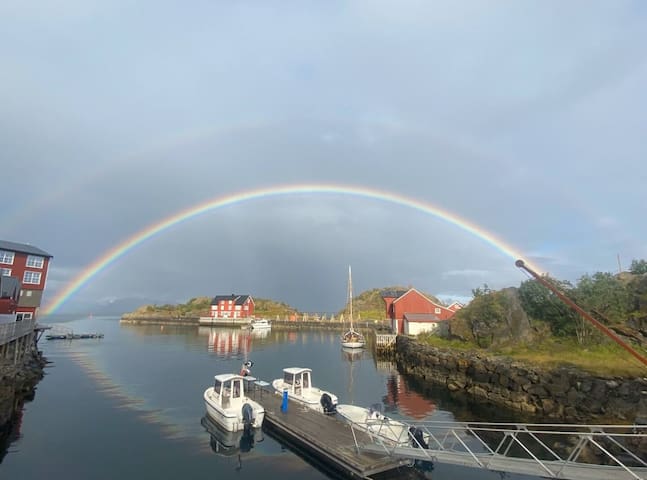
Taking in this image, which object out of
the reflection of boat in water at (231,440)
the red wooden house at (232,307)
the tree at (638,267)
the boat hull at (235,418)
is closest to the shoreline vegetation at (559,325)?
the tree at (638,267)

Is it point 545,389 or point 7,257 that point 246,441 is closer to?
point 545,389

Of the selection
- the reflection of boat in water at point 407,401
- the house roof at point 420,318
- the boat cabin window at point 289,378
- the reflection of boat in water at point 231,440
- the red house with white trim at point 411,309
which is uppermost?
the red house with white trim at point 411,309

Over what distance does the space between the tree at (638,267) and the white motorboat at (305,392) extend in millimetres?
42424

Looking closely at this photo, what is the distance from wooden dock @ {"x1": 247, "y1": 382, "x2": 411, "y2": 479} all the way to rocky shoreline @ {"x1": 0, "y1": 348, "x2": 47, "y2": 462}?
15.9 m

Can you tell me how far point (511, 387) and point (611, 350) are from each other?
10381 mm

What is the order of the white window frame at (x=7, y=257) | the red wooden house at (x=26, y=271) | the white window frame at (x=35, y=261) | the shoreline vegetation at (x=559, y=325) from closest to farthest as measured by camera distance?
the shoreline vegetation at (x=559, y=325), the white window frame at (x=7, y=257), the red wooden house at (x=26, y=271), the white window frame at (x=35, y=261)

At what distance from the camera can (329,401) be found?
27.2 meters

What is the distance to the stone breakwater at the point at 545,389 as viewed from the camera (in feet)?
84.4

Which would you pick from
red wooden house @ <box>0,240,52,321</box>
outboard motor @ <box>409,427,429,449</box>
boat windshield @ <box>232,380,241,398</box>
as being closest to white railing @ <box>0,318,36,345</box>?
red wooden house @ <box>0,240,52,321</box>

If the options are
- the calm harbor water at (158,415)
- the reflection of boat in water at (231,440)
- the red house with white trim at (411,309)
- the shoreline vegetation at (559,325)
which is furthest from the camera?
the red house with white trim at (411,309)

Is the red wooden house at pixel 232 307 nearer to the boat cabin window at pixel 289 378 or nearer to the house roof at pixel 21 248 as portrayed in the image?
the house roof at pixel 21 248

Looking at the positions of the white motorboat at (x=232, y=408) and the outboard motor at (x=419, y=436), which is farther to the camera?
the white motorboat at (x=232, y=408)

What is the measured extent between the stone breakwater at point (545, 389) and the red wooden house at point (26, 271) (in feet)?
191

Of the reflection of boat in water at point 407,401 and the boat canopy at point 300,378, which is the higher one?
the boat canopy at point 300,378
